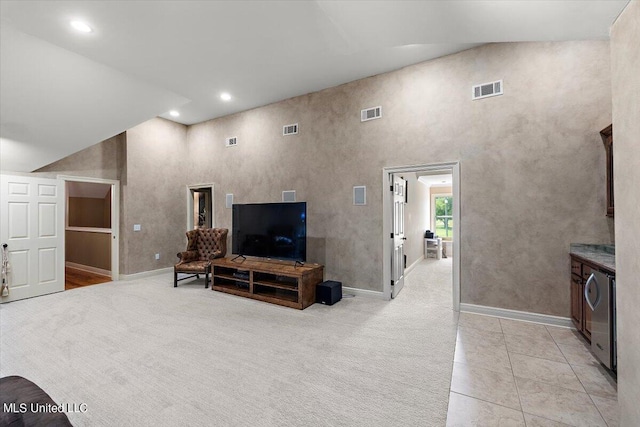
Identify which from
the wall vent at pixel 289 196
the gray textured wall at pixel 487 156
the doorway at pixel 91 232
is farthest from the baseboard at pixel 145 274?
the gray textured wall at pixel 487 156

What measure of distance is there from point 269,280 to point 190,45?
3430 mm

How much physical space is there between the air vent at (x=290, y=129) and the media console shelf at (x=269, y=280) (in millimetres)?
2435

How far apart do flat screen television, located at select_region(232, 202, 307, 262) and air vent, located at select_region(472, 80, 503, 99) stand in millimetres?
2829

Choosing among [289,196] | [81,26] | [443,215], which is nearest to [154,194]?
[289,196]

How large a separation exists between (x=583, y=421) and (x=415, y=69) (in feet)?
13.9

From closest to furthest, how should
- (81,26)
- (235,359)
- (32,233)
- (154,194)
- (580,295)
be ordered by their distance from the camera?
(81,26) → (235,359) → (580,295) → (32,233) → (154,194)

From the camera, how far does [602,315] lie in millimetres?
2375

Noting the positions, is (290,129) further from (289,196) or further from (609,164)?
(609,164)

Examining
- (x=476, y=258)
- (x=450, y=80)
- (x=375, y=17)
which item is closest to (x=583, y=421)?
(x=476, y=258)

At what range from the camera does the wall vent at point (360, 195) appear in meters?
4.54

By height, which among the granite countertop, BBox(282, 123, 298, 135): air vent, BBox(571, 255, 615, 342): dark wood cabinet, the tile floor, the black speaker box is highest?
BBox(282, 123, 298, 135): air vent

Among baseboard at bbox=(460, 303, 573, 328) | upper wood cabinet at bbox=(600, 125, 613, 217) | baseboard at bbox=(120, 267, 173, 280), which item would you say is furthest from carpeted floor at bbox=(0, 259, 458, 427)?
upper wood cabinet at bbox=(600, 125, 613, 217)

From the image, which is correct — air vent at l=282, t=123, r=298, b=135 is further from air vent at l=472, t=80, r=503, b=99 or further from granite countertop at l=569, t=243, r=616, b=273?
granite countertop at l=569, t=243, r=616, b=273

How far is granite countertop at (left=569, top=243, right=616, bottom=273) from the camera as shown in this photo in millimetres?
2634
